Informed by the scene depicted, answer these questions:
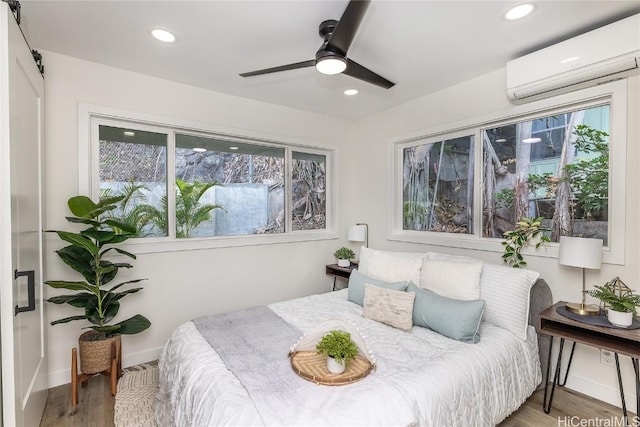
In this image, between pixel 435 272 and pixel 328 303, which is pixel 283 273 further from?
pixel 435 272

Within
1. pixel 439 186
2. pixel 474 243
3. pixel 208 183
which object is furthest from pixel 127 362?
pixel 439 186

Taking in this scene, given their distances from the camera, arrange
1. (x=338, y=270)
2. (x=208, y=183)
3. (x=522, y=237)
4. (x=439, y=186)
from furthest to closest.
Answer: (x=338, y=270) < (x=439, y=186) < (x=208, y=183) < (x=522, y=237)

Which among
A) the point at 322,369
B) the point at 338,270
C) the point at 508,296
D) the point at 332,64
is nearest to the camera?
the point at 322,369

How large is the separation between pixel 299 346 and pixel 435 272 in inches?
50.9

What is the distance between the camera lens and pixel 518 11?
1.93 meters

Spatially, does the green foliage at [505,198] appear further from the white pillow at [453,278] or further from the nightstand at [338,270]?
the nightstand at [338,270]

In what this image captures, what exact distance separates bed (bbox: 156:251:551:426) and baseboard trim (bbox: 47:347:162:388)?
3.05 feet


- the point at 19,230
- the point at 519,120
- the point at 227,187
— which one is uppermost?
the point at 519,120

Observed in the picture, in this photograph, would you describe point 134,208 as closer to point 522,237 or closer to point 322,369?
point 322,369

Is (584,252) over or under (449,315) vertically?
over

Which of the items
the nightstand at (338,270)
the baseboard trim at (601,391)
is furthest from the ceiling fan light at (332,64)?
the baseboard trim at (601,391)

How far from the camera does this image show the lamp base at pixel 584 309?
6.87ft

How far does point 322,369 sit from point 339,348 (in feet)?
0.55

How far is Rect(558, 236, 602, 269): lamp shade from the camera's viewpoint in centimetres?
204
